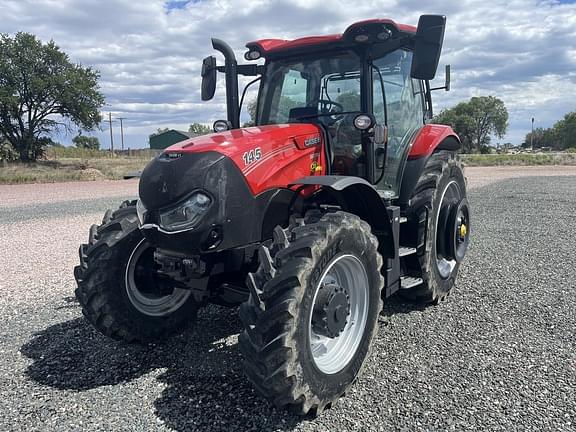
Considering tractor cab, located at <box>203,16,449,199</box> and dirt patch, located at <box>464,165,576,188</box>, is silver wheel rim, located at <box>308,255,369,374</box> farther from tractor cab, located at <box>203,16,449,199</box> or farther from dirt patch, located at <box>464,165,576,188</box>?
dirt patch, located at <box>464,165,576,188</box>

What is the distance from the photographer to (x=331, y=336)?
10.4 ft

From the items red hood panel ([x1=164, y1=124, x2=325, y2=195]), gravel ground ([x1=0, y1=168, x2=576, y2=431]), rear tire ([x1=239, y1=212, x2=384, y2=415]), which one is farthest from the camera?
red hood panel ([x1=164, y1=124, x2=325, y2=195])

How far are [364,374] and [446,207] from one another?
2.29 meters

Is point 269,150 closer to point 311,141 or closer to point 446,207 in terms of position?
point 311,141

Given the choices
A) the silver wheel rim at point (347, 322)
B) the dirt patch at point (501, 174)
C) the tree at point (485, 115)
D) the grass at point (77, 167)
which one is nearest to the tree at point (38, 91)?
the grass at point (77, 167)

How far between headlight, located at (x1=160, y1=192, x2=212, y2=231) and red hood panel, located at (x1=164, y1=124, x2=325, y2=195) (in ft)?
1.07

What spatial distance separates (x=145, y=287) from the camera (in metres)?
4.02

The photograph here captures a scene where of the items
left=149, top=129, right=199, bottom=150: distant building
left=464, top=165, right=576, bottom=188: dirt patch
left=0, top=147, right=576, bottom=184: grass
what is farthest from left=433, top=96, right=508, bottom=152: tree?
left=464, top=165, right=576, bottom=188: dirt patch

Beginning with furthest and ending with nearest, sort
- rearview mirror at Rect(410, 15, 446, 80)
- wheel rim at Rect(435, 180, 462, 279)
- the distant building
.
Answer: the distant building → wheel rim at Rect(435, 180, 462, 279) → rearview mirror at Rect(410, 15, 446, 80)

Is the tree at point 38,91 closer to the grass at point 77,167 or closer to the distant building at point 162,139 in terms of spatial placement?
the grass at point 77,167

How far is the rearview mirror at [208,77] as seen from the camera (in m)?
4.53

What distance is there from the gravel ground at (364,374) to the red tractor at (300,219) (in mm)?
258

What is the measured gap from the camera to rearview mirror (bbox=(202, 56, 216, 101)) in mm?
→ 4527

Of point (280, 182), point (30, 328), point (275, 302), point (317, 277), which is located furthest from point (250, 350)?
point (30, 328)
